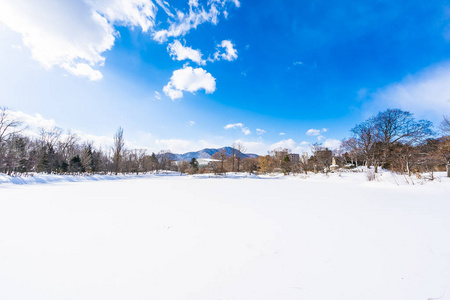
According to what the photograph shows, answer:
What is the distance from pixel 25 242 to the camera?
7.78ft

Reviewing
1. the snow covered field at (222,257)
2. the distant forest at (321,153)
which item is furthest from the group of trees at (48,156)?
the snow covered field at (222,257)

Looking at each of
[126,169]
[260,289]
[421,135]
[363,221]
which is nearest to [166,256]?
[260,289]

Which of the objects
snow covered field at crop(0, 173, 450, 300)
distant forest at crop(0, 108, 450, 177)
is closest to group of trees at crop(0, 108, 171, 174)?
distant forest at crop(0, 108, 450, 177)

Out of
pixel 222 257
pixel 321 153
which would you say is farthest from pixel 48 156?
pixel 321 153

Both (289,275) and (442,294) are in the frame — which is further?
(289,275)

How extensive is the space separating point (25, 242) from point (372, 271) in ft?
14.8

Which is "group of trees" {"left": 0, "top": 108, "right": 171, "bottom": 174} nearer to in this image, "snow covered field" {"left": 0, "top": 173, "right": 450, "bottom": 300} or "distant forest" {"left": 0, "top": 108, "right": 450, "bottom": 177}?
"distant forest" {"left": 0, "top": 108, "right": 450, "bottom": 177}

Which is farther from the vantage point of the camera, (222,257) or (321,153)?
(321,153)

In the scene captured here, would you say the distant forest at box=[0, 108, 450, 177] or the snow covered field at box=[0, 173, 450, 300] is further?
the distant forest at box=[0, 108, 450, 177]

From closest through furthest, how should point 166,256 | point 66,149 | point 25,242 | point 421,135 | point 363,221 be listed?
point 166,256
point 25,242
point 363,221
point 421,135
point 66,149

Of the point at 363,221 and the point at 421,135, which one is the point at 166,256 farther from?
the point at 421,135

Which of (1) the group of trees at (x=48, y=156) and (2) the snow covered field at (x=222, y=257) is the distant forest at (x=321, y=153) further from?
(2) the snow covered field at (x=222, y=257)

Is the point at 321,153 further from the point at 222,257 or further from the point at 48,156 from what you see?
the point at 48,156

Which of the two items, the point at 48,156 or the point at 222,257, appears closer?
the point at 222,257
